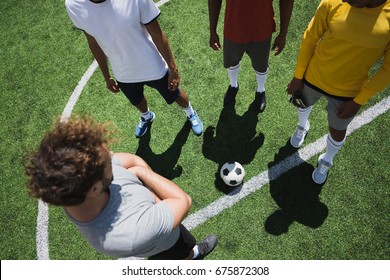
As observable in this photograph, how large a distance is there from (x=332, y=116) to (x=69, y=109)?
3.84 metres

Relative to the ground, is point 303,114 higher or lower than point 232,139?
higher

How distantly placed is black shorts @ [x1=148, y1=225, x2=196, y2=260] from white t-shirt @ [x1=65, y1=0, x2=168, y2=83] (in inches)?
71.2

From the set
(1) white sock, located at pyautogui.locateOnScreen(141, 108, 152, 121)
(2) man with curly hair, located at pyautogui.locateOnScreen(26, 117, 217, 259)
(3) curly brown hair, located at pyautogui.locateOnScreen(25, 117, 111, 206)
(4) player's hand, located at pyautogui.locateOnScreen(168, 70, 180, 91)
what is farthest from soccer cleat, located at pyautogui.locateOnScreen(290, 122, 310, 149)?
(3) curly brown hair, located at pyautogui.locateOnScreen(25, 117, 111, 206)

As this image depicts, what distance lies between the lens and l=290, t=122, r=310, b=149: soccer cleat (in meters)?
4.66

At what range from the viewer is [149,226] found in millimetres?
2338

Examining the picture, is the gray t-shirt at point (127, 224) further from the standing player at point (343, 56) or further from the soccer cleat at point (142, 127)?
the soccer cleat at point (142, 127)

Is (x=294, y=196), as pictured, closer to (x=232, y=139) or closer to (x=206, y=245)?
(x=232, y=139)

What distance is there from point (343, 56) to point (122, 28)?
2.04 meters

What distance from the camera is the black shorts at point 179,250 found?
131 inches

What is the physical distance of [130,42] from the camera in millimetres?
3457

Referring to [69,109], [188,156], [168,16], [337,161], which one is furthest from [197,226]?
[168,16]

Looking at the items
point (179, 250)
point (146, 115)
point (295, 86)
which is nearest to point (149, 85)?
point (146, 115)

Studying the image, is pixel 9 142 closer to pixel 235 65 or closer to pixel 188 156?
pixel 188 156

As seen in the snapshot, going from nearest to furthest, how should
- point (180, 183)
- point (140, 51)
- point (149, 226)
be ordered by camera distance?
point (149, 226) < point (140, 51) < point (180, 183)
